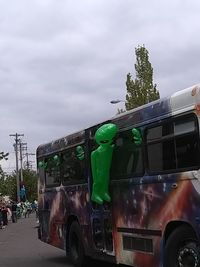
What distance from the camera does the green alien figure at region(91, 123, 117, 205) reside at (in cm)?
1012

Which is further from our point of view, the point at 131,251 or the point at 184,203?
the point at 131,251

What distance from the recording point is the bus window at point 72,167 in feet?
38.9

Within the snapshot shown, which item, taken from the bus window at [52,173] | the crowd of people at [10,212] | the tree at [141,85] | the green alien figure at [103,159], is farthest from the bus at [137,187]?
the tree at [141,85]

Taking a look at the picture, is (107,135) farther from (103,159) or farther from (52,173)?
(52,173)

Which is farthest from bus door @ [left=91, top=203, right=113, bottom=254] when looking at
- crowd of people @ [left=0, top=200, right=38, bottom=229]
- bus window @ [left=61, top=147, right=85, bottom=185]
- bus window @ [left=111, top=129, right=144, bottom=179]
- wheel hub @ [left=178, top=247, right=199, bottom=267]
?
crowd of people @ [left=0, top=200, right=38, bottom=229]

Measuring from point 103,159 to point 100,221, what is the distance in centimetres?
129

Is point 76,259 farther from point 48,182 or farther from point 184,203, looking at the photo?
point 184,203

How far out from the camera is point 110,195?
33.6 feet

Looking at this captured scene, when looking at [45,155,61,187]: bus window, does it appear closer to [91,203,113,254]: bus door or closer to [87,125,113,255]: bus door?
[87,125,113,255]: bus door

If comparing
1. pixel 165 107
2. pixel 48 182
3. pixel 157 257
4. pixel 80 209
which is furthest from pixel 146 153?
pixel 48 182

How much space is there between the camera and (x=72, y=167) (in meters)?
12.5

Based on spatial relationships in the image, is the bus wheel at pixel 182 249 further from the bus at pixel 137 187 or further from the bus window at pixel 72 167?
the bus window at pixel 72 167

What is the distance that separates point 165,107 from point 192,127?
0.84m

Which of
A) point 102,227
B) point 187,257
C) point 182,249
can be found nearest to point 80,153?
point 102,227
